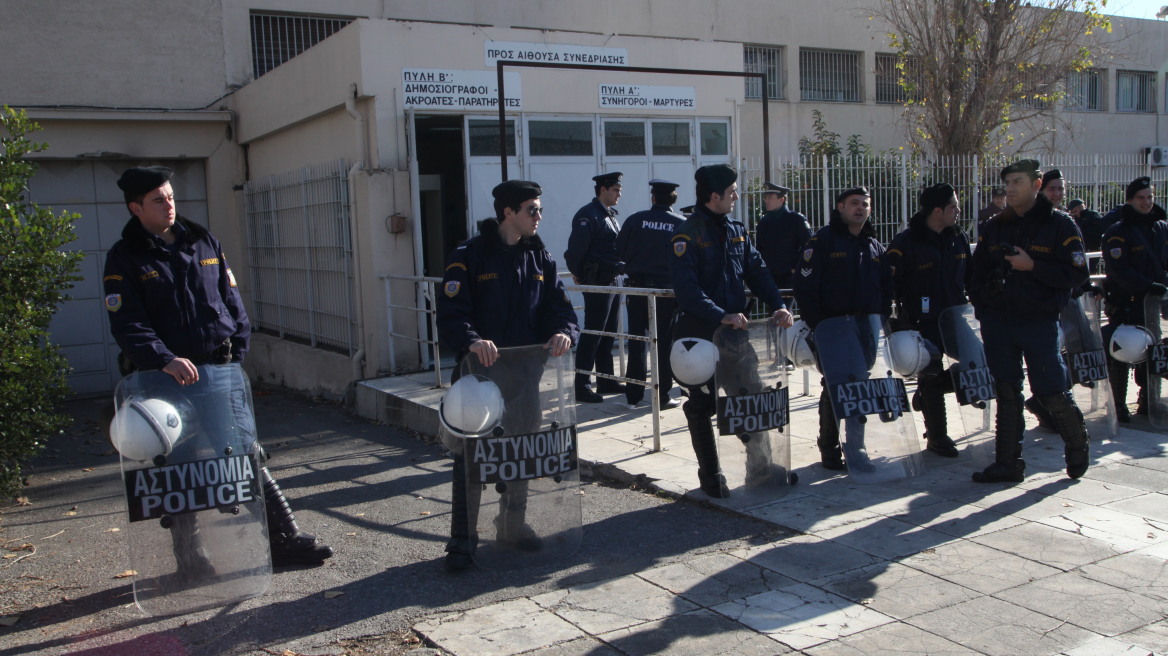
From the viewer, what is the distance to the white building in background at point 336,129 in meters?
10.1

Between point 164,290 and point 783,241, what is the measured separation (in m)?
5.89

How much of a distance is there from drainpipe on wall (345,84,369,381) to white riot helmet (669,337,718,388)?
Answer: 5.24m

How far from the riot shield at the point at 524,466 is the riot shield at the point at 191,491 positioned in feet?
3.33

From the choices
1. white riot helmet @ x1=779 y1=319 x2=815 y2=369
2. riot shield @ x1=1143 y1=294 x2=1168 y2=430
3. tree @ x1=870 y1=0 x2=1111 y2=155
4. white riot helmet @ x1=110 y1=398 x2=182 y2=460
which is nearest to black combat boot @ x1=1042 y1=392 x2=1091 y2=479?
white riot helmet @ x1=779 y1=319 x2=815 y2=369

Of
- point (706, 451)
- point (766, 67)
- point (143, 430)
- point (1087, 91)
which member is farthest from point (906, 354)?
point (1087, 91)

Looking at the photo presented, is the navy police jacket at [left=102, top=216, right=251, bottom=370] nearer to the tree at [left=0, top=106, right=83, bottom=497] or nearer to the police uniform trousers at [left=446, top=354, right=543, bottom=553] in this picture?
the police uniform trousers at [left=446, top=354, right=543, bottom=553]

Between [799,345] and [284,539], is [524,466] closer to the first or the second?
[284,539]

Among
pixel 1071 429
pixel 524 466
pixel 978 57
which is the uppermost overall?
pixel 978 57

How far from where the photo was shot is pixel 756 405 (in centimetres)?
577

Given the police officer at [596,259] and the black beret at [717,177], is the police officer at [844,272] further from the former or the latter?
the police officer at [596,259]

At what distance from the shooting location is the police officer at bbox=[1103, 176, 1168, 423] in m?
7.29

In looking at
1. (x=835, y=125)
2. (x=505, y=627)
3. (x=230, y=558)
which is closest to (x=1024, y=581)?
(x=505, y=627)

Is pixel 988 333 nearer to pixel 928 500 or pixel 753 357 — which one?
pixel 928 500

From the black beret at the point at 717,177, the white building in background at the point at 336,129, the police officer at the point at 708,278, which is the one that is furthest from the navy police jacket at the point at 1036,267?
the white building in background at the point at 336,129
